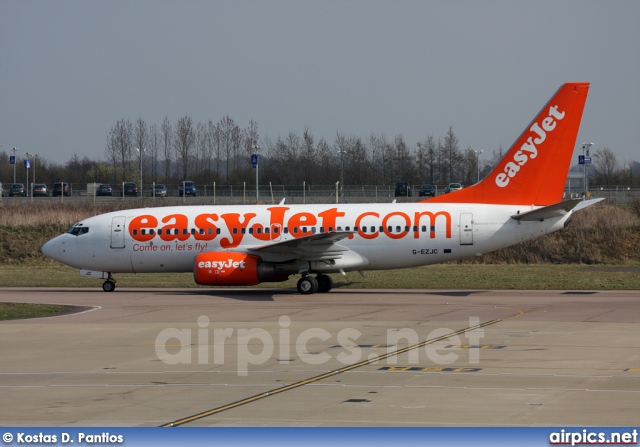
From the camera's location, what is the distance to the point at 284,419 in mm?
11859

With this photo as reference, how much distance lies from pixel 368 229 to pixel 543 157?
23.1 ft

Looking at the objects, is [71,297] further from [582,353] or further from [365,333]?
[582,353]

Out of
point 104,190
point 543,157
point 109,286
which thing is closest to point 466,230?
point 543,157

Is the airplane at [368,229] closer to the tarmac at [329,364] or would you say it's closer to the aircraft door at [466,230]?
the aircraft door at [466,230]

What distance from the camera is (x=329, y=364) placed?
54.7 ft

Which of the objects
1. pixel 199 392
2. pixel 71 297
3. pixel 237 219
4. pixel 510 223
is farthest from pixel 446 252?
pixel 199 392

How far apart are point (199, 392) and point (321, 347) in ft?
18.0

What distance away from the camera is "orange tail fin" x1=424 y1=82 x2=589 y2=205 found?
32688mm

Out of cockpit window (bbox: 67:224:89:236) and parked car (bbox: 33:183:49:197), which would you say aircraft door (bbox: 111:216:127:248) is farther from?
parked car (bbox: 33:183:49:197)

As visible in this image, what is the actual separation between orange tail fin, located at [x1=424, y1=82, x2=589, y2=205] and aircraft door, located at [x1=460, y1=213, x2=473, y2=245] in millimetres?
1279

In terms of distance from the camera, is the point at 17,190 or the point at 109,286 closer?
the point at 109,286

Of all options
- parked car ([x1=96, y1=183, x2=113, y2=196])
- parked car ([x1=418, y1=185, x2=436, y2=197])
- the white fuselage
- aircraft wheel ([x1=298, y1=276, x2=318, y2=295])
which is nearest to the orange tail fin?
the white fuselage

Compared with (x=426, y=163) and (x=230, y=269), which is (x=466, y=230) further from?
(x=426, y=163)

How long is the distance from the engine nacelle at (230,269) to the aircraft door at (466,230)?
23.1ft
